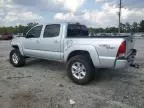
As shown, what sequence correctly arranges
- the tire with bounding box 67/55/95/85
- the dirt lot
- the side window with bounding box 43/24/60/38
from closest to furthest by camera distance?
the dirt lot
the tire with bounding box 67/55/95/85
the side window with bounding box 43/24/60/38

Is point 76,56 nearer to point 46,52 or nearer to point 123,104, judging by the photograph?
point 46,52

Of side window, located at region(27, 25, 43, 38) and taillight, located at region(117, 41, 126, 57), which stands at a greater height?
side window, located at region(27, 25, 43, 38)

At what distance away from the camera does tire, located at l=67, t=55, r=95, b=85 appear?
19.4 feet

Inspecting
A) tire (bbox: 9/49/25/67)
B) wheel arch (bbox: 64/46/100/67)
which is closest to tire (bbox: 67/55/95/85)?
wheel arch (bbox: 64/46/100/67)

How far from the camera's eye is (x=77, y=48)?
6.11 m

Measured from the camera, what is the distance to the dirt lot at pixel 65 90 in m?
4.64

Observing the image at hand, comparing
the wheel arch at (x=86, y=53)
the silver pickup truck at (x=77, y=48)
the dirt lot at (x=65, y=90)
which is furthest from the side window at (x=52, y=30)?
the dirt lot at (x=65, y=90)

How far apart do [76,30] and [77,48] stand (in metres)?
1.34

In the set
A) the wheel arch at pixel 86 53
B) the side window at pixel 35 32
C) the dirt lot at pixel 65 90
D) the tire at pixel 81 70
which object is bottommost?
the dirt lot at pixel 65 90

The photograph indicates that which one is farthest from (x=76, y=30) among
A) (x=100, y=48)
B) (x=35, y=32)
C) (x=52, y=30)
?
(x=100, y=48)

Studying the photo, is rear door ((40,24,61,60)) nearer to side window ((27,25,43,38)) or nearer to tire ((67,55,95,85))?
side window ((27,25,43,38))

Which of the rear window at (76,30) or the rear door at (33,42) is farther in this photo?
the rear door at (33,42)

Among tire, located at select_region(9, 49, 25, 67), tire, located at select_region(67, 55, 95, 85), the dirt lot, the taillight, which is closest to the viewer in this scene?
the dirt lot

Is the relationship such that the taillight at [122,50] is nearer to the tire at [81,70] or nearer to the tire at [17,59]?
the tire at [81,70]
